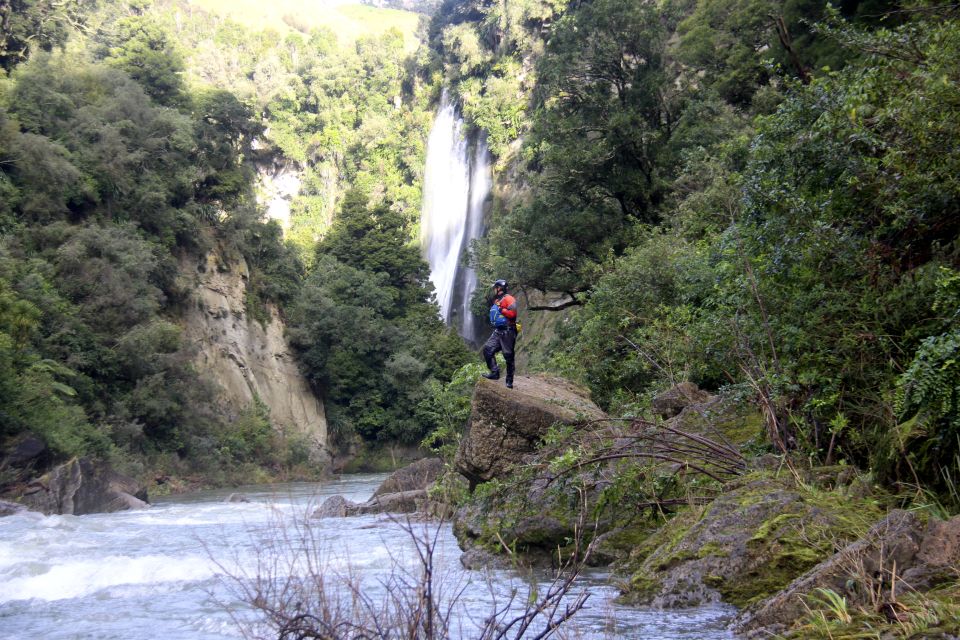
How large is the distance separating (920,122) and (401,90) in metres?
64.9

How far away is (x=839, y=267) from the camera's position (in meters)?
7.00

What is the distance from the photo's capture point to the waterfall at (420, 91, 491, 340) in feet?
169

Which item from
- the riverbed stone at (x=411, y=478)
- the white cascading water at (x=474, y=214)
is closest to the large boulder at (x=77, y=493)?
the riverbed stone at (x=411, y=478)

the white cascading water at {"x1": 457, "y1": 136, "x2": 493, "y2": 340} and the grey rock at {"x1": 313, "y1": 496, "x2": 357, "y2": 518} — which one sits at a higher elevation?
the white cascading water at {"x1": 457, "y1": 136, "x2": 493, "y2": 340}

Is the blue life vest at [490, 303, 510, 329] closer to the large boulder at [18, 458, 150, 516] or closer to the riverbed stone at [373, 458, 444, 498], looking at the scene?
the riverbed stone at [373, 458, 444, 498]

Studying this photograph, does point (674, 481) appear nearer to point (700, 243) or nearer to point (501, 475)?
point (501, 475)

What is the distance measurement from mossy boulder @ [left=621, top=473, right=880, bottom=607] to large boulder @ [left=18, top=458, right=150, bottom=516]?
15.5 metres

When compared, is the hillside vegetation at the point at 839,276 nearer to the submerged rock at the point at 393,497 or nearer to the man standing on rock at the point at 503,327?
the man standing on rock at the point at 503,327

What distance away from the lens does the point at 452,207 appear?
5591cm

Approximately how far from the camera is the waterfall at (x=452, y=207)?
51.5m

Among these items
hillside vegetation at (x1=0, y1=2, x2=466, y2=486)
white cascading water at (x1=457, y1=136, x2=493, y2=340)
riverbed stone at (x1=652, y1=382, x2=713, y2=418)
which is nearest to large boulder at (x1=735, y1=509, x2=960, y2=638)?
riverbed stone at (x1=652, y1=382, x2=713, y2=418)

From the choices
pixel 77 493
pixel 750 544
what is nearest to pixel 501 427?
pixel 750 544

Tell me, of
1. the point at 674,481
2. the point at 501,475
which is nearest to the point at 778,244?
the point at 674,481

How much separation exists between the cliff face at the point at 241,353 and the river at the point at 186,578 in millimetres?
19421
